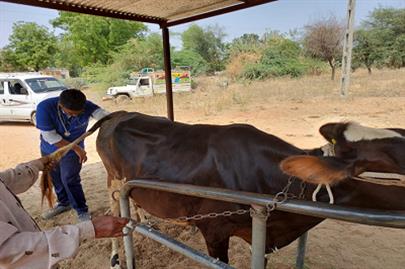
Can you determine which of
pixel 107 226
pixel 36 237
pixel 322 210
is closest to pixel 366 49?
pixel 322 210

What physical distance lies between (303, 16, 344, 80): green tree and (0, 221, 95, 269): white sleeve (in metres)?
22.8

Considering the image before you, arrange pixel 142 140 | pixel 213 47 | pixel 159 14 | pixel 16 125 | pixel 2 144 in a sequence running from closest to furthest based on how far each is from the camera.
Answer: pixel 142 140, pixel 159 14, pixel 2 144, pixel 16 125, pixel 213 47

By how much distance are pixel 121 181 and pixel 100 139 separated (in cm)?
42

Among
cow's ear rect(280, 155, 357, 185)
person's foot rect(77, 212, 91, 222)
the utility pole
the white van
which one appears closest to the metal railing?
cow's ear rect(280, 155, 357, 185)

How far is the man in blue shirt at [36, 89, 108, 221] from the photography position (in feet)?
9.97

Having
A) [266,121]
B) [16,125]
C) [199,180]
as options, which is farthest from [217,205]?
[16,125]

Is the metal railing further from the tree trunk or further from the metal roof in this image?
the tree trunk

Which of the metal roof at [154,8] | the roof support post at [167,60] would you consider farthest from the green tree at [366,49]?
the metal roof at [154,8]

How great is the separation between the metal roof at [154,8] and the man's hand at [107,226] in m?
2.63

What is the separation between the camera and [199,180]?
2.01m

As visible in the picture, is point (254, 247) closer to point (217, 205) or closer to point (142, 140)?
point (217, 205)

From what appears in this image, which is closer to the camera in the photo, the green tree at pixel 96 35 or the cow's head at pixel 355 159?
the cow's head at pixel 355 159

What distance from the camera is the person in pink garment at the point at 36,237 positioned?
1.17 m

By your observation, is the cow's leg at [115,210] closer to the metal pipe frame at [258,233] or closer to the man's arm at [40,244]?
the man's arm at [40,244]
